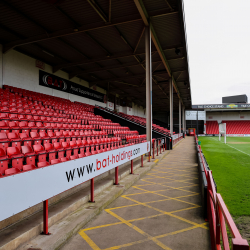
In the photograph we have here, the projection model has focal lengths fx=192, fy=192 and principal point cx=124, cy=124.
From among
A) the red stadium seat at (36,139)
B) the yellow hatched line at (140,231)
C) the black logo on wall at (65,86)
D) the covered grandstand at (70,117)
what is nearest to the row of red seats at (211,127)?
the covered grandstand at (70,117)

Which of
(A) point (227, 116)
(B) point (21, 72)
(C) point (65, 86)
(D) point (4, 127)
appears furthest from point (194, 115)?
(D) point (4, 127)

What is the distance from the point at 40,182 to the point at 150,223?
225 centimetres

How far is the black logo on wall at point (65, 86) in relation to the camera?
15536 mm

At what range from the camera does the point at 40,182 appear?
249cm

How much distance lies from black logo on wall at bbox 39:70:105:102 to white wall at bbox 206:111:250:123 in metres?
38.0

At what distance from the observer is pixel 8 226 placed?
2855 millimetres

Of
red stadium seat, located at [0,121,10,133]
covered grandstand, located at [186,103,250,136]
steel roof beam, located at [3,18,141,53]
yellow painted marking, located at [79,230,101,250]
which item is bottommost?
yellow painted marking, located at [79,230,101,250]

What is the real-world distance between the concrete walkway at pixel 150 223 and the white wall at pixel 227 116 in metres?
50.7

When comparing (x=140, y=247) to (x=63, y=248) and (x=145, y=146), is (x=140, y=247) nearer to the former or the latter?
(x=63, y=248)

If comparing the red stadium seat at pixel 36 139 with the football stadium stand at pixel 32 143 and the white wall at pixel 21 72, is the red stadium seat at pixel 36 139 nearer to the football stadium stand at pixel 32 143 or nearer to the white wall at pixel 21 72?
the football stadium stand at pixel 32 143

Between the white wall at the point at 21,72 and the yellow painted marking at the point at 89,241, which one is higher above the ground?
the white wall at the point at 21,72

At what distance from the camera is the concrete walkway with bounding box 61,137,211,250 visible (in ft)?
9.68

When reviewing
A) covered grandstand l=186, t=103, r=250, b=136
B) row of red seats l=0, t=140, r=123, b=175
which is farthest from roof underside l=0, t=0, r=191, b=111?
covered grandstand l=186, t=103, r=250, b=136

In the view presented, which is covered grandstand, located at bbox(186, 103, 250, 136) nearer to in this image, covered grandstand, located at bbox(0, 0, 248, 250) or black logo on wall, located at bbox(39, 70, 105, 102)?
covered grandstand, located at bbox(0, 0, 248, 250)
